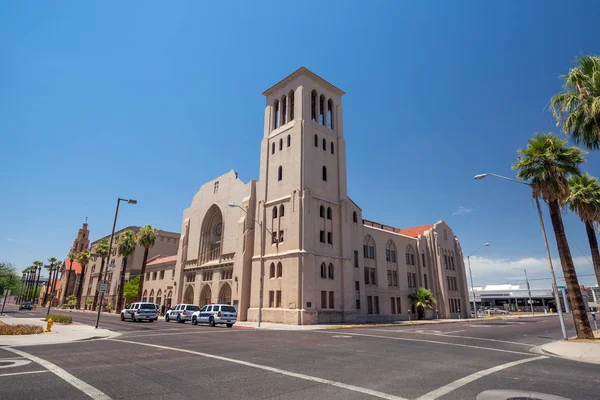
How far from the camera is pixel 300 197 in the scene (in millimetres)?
36781

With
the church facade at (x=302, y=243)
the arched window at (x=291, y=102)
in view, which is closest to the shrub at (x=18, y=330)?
the church facade at (x=302, y=243)

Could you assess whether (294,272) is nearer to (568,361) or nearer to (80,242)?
(568,361)

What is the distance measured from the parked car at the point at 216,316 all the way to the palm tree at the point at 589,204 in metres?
27.0

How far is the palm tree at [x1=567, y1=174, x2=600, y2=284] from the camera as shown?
76.3 feet

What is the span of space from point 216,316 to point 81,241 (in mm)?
103184

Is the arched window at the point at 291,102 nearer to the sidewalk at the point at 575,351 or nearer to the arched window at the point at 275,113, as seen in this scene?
the arched window at the point at 275,113

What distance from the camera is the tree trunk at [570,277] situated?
17.3 metres

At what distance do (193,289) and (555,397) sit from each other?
48.6 m

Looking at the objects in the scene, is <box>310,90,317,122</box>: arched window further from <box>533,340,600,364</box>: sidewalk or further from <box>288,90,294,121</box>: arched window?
<box>533,340,600,364</box>: sidewalk

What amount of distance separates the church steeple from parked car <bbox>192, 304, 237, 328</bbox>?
99.7 meters

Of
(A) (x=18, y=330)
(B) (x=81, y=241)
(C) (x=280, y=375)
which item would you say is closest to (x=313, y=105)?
(A) (x=18, y=330)

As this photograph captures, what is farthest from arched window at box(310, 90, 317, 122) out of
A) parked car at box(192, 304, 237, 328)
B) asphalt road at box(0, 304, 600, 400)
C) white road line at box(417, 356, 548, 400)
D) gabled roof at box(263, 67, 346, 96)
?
white road line at box(417, 356, 548, 400)

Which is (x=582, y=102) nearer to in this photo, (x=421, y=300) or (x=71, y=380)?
(x=71, y=380)

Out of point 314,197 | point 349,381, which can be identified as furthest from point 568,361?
point 314,197
